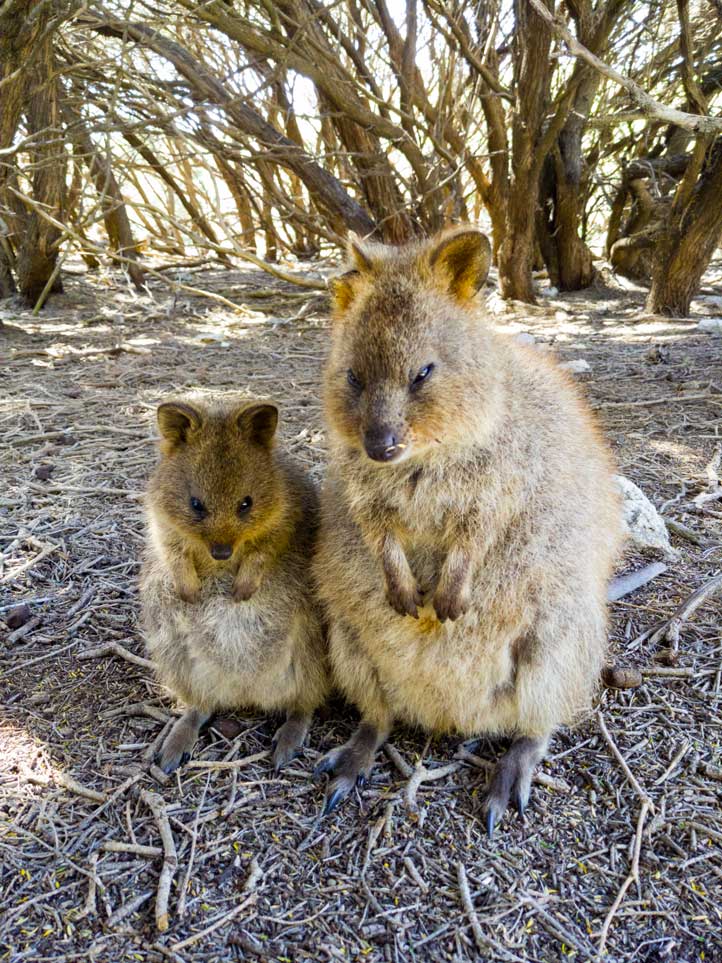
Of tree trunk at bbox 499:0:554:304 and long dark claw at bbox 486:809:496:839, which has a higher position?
tree trunk at bbox 499:0:554:304

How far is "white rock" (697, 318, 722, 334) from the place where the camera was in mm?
7363

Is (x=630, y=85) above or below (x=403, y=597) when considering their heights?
above

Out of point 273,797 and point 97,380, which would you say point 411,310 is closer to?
point 273,797

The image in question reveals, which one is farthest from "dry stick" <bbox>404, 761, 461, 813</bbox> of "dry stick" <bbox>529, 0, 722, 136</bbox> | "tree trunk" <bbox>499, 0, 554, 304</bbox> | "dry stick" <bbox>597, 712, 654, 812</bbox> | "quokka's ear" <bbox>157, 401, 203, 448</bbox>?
"tree trunk" <bbox>499, 0, 554, 304</bbox>

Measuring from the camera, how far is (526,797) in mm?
2496

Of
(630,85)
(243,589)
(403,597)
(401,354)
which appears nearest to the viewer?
(401,354)

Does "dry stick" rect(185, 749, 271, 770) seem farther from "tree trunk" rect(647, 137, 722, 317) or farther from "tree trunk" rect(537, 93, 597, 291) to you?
"tree trunk" rect(537, 93, 597, 291)

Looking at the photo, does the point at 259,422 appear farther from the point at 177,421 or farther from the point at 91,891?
the point at 91,891

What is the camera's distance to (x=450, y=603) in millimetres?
2410

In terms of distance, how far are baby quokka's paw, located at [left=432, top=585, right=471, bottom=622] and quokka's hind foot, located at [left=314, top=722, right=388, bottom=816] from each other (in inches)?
23.6

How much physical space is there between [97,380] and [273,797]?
15.2 ft

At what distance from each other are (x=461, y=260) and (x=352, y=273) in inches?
13.1

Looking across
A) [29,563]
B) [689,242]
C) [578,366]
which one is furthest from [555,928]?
[689,242]

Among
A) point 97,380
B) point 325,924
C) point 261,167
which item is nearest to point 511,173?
point 261,167
